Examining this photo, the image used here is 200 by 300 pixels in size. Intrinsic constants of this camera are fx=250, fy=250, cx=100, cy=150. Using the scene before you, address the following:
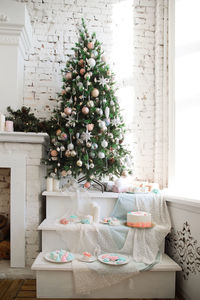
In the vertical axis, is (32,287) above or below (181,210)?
below

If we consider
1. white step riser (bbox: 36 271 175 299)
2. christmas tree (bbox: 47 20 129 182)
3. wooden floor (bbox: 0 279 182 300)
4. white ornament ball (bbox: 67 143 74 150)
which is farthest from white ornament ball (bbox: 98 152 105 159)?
wooden floor (bbox: 0 279 182 300)

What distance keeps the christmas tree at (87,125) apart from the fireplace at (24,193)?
0.63 ft

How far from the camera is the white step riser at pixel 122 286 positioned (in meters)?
2.30

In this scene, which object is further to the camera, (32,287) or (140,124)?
(140,124)

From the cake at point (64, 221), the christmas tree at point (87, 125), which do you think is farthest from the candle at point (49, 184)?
the cake at point (64, 221)

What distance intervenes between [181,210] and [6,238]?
214 cm

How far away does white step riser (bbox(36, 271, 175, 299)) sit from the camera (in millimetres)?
2303

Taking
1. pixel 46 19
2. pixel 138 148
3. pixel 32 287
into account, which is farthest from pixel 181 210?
pixel 46 19

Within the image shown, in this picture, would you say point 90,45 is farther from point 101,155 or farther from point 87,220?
point 87,220

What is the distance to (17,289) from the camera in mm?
2492

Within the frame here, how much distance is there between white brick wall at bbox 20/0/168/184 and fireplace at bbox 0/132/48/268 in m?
0.83

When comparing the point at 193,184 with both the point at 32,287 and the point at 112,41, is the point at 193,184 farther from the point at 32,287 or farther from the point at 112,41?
the point at 112,41

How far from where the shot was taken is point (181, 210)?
2.59 meters

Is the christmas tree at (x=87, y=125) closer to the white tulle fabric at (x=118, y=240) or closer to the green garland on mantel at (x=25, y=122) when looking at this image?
the green garland on mantel at (x=25, y=122)
